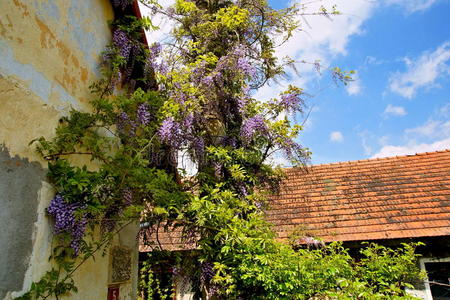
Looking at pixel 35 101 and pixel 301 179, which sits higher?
pixel 301 179

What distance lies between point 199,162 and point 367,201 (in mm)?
4860

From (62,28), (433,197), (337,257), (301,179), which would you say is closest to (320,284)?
(337,257)

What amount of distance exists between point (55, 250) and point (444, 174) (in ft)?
28.4

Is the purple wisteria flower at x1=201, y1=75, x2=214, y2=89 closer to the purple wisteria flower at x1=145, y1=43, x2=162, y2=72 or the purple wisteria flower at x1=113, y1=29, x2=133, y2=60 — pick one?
the purple wisteria flower at x1=145, y1=43, x2=162, y2=72

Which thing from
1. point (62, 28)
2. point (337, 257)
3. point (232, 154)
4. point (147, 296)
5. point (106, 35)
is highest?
point (106, 35)

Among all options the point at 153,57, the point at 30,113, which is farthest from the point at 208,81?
the point at 30,113

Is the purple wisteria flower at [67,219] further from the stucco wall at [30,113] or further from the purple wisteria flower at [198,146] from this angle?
the purple wisteria flower at [198,146]

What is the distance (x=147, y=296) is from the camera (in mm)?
8148

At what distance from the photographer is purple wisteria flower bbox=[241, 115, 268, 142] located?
4840 millimetres

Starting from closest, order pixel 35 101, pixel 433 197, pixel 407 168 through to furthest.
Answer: pixel 35 101
pixel 433 197
pixel 407 168

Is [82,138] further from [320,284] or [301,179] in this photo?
[301,179]

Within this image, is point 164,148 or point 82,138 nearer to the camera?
point 82,138

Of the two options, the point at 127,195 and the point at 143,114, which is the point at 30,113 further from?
the point at 143,114

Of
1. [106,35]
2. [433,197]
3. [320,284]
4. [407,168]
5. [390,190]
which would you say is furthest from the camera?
[407,168]
